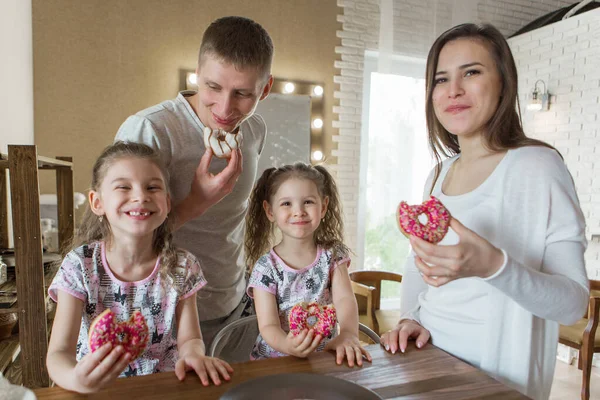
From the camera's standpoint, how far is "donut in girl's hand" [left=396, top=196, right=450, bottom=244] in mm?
1125

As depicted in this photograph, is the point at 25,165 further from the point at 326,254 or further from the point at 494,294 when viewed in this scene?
the point at 494,294

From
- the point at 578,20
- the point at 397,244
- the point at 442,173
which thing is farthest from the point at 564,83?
the point at 442,173

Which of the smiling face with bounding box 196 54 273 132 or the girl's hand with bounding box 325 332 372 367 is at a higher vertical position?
the smiling face with bounding box 196 54 273 132

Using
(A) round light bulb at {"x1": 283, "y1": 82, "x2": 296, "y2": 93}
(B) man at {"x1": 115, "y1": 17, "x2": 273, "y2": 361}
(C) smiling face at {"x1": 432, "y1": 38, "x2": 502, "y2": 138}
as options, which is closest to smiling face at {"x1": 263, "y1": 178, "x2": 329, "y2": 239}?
(B) man at {"x1": 115, "y1": 17, "x2": 273, "y2": 361}

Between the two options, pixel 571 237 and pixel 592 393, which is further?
pixel 592 393

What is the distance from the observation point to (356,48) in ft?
17.5

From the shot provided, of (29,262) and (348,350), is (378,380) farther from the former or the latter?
(29,262)

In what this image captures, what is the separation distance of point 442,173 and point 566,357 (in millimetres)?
4197

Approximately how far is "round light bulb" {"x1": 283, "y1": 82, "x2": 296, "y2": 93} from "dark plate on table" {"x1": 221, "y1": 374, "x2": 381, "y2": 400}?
422 centimetres

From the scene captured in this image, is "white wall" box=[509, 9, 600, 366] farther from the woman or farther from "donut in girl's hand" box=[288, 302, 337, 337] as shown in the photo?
"donut in girl's hand" box=[288, 302, 337, 337]

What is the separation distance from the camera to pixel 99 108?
4.43 meters

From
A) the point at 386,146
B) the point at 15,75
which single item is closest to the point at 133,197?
the point at 15,75

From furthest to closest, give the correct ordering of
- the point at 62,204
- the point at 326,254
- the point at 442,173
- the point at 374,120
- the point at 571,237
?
1. the point at 374,120
2. the point at 62,204
3. the point at 326,254
4. the point at 442,173
5. the point at 571,237

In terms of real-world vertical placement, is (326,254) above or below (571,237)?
below
